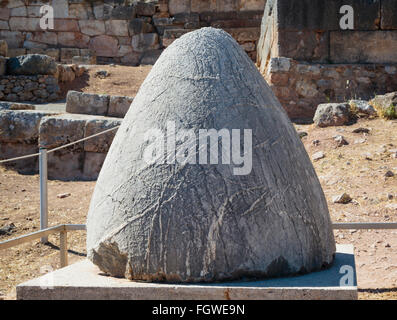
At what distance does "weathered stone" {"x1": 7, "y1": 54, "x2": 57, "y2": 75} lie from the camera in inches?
481

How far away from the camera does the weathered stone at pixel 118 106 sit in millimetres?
8036

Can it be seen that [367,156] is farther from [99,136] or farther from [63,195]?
[63,195]

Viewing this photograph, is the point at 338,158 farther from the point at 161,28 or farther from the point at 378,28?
the point at 161,28

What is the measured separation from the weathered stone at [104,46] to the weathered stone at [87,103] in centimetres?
960

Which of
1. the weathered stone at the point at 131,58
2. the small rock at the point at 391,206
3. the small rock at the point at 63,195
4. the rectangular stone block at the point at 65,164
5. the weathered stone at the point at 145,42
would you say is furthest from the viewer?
the weathered stone at the point at 131,58

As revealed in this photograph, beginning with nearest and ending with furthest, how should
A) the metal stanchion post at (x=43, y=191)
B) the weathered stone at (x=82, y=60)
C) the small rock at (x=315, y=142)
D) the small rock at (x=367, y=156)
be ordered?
the metal stanchion post at (x=43, y=191), the small rock at (x=367, y=156), the small rock at (x=315, y=142), the weathered stone at (x=82, y=60)

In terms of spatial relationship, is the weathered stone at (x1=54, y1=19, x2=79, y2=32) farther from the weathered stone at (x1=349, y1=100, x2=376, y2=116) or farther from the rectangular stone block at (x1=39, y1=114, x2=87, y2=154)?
the weathered stone at (x1=349, y1=100, x2=376, y2=116)

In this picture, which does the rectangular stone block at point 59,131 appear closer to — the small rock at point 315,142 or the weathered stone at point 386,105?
the small rock at point 315,142

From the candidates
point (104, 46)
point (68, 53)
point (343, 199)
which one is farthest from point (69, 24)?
point (343, 199)

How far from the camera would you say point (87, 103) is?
8.20 metres

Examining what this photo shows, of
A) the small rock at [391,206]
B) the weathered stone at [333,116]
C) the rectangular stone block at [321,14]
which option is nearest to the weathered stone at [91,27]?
the rectangular stone block at [321,14]

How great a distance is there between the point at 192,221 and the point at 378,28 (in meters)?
8.03

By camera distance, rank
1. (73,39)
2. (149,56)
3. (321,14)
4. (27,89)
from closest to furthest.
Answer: (321,14) < (27,89) < (149,56) < (73,39)

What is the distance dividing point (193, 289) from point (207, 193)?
36cm
